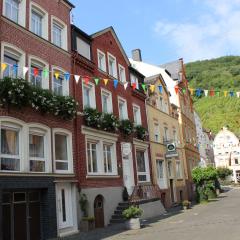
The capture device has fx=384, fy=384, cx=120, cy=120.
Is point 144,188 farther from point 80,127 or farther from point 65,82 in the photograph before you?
point 65,82

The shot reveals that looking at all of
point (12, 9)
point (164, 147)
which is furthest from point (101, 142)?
point (164, 147)

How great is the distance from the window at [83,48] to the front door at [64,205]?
25.4 ft

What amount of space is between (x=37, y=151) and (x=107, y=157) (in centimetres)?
636

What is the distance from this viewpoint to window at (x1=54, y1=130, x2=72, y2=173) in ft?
58.0

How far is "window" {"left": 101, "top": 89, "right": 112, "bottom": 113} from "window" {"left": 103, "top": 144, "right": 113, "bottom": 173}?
2.28 meters

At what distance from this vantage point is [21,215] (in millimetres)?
15039

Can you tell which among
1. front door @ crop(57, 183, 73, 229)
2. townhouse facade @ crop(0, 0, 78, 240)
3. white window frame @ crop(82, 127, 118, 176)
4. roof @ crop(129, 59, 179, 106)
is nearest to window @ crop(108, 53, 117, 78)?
white window frame @ crop(82, 127, 118, 176)

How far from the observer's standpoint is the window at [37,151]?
16.1m

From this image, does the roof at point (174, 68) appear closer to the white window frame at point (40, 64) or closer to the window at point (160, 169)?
the window at point (160, 169)

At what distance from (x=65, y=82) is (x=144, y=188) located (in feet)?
29.3

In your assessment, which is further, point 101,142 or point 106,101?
point 106,101

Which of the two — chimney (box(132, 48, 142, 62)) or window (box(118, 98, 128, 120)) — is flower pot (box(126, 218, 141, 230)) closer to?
window (box(118, 98, 128, 120))

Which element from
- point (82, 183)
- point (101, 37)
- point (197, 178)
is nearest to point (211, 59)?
point (197, 178)

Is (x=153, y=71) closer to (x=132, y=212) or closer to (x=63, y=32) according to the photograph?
(x=63, y=32)
